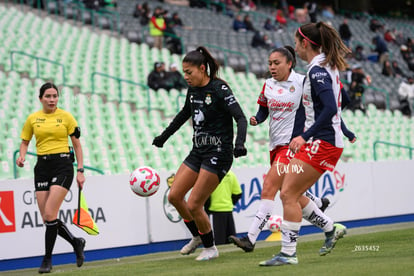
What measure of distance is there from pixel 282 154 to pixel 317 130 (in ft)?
4.81

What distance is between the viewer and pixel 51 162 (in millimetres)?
8836

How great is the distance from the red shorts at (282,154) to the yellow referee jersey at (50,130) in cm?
241

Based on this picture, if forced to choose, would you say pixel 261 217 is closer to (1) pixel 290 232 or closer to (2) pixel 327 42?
(1) pixel 290 232

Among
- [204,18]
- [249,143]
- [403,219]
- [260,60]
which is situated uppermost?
[204,18]

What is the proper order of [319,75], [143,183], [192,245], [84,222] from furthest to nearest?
[84,222] < [143,183] < [192,245] < [319,75]

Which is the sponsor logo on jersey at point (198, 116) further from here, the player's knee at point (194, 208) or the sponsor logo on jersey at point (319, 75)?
the sponsor logo on jersey at point (319, 75)

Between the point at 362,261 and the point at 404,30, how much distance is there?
32.1m

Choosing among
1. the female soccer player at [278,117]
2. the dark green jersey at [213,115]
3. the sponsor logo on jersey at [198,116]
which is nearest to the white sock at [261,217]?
the female soccer player at [278,117]

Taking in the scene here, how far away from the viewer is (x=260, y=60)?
25.7m

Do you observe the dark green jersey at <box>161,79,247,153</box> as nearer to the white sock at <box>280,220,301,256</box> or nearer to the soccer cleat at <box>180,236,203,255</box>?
the soccer cleat at <box>180,236,203,255</box>

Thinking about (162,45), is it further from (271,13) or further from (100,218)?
(100,218)

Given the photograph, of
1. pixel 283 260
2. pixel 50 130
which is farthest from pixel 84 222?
pixel 283 260

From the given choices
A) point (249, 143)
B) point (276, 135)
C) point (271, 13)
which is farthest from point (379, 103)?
point (276, 135)

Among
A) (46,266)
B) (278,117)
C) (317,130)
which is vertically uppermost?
(278,117)
